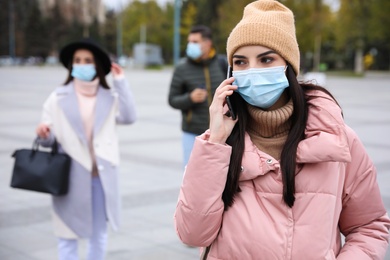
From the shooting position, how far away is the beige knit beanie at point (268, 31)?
1.98m

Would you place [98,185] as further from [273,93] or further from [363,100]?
[363,100]

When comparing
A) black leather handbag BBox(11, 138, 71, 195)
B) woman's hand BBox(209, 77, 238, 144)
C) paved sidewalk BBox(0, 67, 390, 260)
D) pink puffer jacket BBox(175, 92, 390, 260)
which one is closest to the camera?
pink puffer jacket BBox(175, 92, 390, 260)

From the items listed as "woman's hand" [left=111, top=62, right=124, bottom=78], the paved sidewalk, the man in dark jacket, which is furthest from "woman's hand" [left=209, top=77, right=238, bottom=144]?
the man in dark jacket

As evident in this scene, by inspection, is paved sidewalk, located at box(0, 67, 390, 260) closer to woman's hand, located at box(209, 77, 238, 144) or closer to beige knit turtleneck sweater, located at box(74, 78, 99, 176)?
beige knit turtleneck sweater, located at box(74, 78, 99, 176)

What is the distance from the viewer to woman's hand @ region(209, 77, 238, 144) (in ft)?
6.42

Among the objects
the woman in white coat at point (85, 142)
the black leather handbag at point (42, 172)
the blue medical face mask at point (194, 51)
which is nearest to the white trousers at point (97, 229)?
the woman in white coat at point (85, 142)

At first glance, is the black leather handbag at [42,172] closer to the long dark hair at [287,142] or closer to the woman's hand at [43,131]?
the woman's hand at [43,131]

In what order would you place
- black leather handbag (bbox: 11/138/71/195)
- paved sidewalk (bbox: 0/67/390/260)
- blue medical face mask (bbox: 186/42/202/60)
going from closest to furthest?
black leather handbag (bbox: 11/138/71/195), paved sidewalk (bbox: 0/67/390/260), blue medical face mask (bbox: 186/42/202/60)

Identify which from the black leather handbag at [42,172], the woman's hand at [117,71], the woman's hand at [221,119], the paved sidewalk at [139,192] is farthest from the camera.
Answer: the paved sidewalk at [139,192]

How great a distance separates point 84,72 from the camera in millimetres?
4211

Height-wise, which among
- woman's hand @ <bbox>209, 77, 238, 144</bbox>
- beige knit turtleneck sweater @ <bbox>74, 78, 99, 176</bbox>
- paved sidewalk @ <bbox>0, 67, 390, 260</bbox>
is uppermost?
woman's hand @ <bbox>209, 77, 238, 144</bbox>

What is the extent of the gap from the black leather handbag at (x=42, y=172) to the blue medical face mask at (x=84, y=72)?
595mm

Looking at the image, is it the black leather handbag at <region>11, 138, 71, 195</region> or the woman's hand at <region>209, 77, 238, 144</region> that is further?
the black leather handbag at <region>11, 138, 71, 195</region>

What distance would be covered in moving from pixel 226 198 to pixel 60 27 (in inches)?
3286
